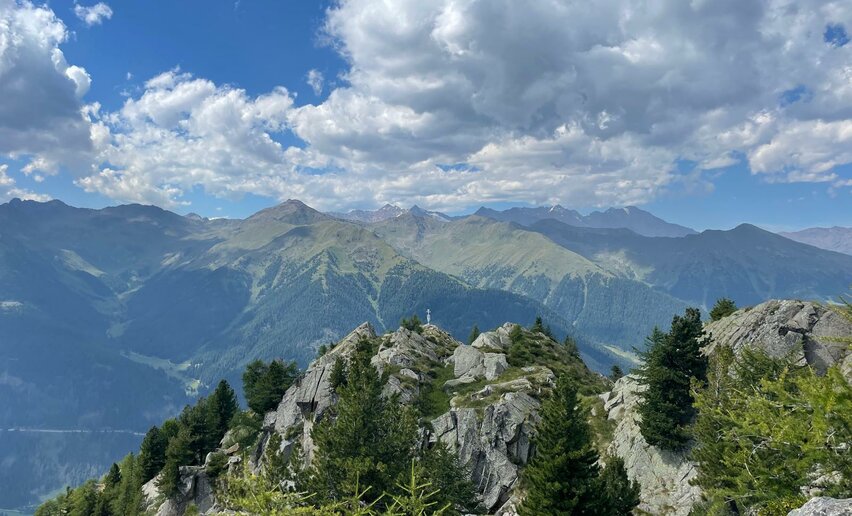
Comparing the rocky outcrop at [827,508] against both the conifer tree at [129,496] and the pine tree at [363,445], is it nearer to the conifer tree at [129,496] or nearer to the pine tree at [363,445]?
the pine tree at [363,445]

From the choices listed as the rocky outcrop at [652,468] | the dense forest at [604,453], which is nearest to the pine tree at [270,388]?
the dense forest at [604,453]

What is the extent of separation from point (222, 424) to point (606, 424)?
77766mm

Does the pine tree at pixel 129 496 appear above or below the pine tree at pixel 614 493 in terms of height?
below

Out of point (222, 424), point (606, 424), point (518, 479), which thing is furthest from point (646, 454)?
point (222, 424)

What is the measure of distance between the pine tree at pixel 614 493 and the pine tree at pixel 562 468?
2.67 feet

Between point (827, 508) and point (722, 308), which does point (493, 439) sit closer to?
point (827, 508)

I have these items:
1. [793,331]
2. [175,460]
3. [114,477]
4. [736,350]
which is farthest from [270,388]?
[793,331]

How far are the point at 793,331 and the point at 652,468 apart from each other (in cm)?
2629

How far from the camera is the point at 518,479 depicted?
5222cm

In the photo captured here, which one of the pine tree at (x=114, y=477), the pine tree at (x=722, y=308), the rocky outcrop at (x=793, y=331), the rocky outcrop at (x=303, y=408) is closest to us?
the rocky outcrop at (x=793, y=331)

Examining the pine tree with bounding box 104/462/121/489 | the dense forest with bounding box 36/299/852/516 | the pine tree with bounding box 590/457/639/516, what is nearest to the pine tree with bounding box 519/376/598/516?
the dense forest with bounding box 36/299/852/516

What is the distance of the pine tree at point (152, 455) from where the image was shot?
8844cm

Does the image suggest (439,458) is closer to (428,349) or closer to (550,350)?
(428,349)

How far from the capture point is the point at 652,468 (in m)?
46.6
